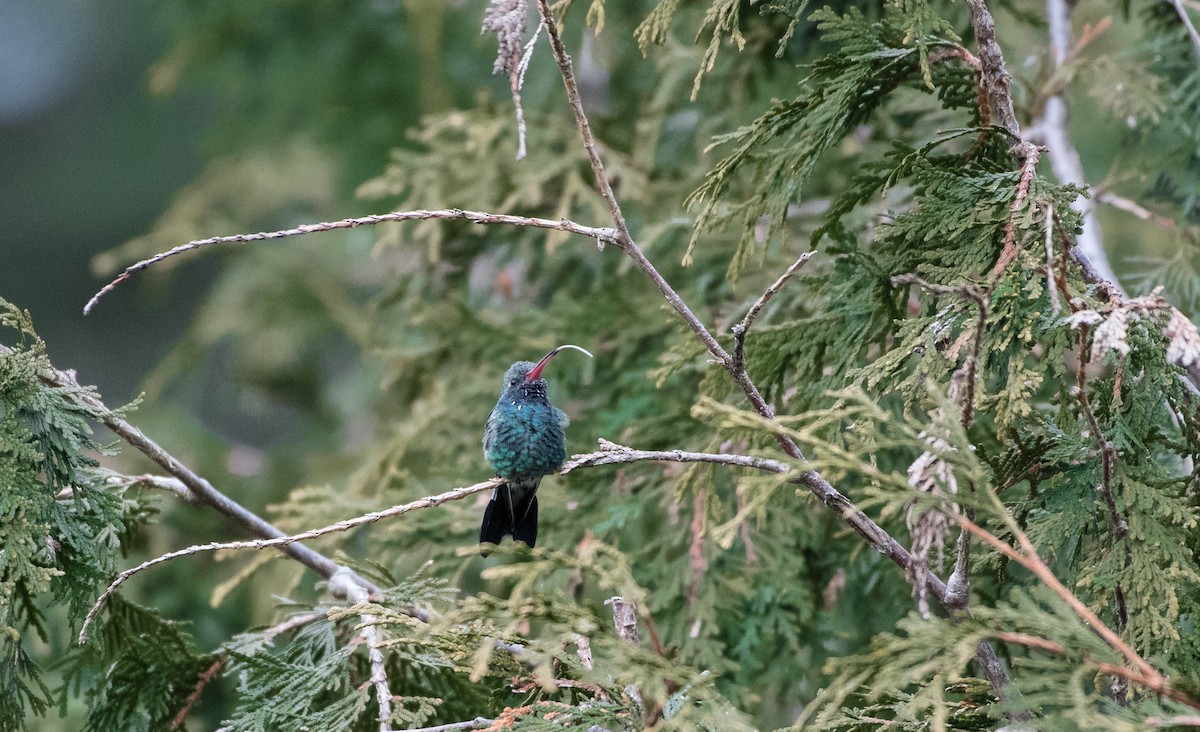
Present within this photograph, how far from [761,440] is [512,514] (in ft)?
3.03

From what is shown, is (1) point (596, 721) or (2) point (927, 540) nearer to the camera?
(2) point (927, 540)

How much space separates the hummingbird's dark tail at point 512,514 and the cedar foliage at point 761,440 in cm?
21

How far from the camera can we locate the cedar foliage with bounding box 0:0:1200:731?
180 centimetres

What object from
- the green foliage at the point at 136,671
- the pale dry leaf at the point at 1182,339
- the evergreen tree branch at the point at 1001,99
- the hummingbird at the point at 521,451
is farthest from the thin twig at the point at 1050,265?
the green foliage at the point at 136,671

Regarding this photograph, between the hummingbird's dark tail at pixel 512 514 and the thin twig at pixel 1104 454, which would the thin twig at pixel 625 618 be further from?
the thin twig at pixel 1104 454

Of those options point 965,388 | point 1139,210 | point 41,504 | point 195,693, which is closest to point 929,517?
point 965,388

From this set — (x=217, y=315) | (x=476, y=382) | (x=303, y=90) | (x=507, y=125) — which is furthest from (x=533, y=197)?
(x=217, y=315)

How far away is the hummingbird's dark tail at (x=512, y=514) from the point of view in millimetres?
2973

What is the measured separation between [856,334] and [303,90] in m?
6.01

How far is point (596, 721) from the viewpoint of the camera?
1969mm

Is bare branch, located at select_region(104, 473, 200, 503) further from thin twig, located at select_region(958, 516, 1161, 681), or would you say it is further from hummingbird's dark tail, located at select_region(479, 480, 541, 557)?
thin twig, located at select_region(958, 516, 1161, 681)

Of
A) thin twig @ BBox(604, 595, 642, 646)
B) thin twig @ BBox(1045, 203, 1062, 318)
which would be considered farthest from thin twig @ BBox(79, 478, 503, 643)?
thin twig @ BBox(1045, 203, 1062, 318)

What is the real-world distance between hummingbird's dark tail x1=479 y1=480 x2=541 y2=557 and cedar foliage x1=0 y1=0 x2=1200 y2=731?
21cm

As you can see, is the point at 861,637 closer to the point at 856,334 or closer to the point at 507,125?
the point at 856,334
